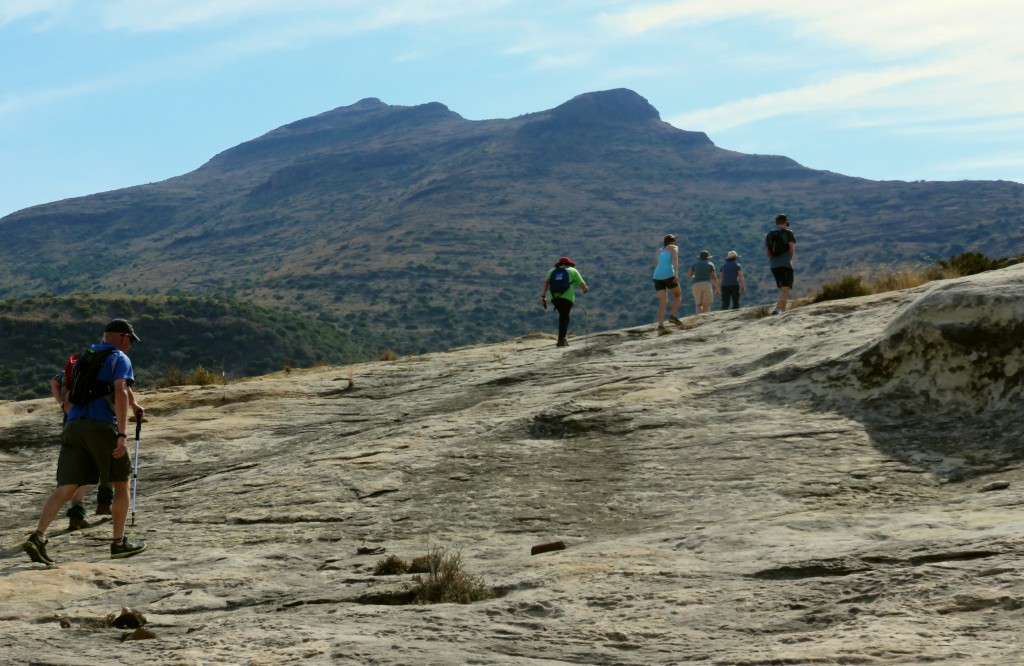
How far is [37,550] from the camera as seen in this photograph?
26.9ft

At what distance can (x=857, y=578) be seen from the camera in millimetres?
5832

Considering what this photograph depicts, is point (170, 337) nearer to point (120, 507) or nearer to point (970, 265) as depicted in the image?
point (970, 265)

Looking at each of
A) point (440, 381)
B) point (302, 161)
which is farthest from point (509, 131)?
point (440, 381)

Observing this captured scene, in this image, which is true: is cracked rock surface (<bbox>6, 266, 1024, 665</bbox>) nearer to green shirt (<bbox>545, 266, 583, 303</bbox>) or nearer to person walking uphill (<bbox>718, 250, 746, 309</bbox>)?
green shirt (<bbox>545, 266, 583, 303</bbox>)

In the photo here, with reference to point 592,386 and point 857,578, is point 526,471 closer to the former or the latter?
point 592,386

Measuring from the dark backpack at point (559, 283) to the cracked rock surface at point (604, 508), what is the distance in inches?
81.5

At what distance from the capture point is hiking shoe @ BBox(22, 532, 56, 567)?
26.8 feet

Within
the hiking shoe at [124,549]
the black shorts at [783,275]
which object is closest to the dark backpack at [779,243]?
the black shorts at [783,275]

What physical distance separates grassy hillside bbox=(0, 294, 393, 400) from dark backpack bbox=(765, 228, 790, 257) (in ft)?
111

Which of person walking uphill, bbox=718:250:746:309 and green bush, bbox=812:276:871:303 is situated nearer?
green bush, bbox=812:276:871:303

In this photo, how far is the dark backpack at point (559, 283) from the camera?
17125 mm

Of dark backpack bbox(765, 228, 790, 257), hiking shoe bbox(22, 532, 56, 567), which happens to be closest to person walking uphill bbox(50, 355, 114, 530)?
hiking shoe bbox(22, 532, 56, 567)

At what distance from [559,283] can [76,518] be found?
9.08 meters

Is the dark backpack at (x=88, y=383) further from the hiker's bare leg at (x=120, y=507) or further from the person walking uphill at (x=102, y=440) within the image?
the hiker's bare leg at (x=120, y=507)
